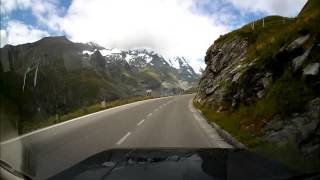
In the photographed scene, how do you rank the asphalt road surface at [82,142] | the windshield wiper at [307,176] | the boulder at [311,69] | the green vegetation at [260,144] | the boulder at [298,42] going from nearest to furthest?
the windshield wiper at [307,176] → the green vegetation at [260,144] → the asphalt road surface at [82,142] → the boulder at [311,69] → the boulder at [298,42]

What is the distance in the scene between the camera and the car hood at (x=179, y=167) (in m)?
3.74

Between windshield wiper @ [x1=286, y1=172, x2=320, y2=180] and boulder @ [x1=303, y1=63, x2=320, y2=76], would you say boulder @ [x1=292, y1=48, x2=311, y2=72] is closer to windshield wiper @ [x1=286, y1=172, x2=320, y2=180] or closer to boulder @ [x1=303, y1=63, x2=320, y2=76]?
boulder @ [x1=303, y1=63, x2=320, y2=76]

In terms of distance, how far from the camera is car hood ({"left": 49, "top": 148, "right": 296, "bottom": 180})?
374cm

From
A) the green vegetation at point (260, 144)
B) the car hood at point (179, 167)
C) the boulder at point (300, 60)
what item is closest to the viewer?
the car hood at point (179, 167)

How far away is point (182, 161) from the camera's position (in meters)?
4.32

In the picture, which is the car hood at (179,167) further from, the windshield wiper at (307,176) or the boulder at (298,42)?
the boulder at (298,42)

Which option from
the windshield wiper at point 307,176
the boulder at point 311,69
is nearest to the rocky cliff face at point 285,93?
the boulder at point 311,69

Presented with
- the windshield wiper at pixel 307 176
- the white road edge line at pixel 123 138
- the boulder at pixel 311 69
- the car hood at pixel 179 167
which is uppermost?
the boulder at pixel 311 69

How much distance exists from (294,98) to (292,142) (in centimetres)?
360

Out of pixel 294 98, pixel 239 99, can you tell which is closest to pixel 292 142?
pixel 294 98

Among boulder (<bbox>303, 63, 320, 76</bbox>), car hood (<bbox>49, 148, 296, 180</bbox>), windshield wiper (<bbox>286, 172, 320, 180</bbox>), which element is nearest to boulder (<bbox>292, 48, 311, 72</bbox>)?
boulder (<bbox>303, 63, 320, 76</bbox>)

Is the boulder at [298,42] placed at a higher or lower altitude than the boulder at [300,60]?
higher

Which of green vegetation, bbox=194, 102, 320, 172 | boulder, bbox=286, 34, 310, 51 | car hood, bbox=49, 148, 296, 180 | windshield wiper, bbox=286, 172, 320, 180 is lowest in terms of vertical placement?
green vegetation, bbox=194, 102, 320, 172

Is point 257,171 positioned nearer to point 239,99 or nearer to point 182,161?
point 182,161
